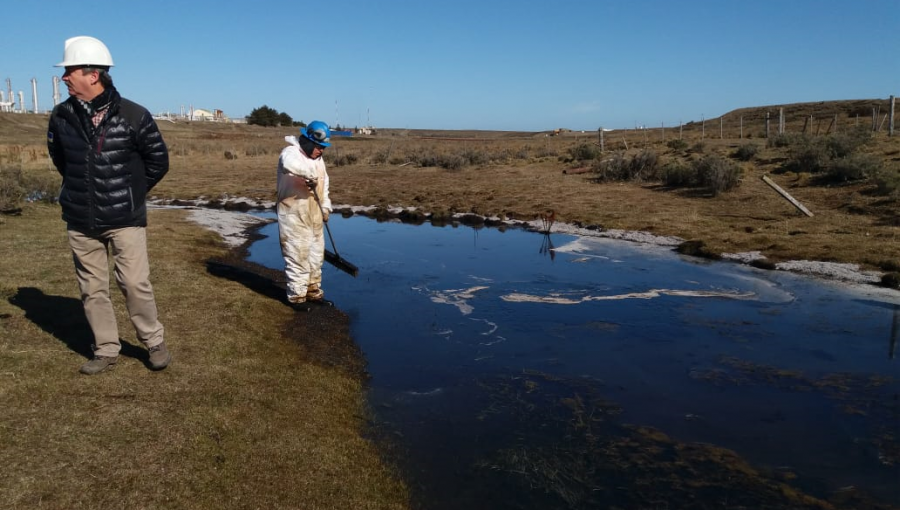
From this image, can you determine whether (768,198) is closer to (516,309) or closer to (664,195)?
(664,195)

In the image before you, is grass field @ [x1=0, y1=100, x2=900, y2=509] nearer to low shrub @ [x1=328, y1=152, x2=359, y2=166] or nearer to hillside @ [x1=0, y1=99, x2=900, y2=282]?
hillside @ [x1=0, y1=99, x2=900, y2=282]

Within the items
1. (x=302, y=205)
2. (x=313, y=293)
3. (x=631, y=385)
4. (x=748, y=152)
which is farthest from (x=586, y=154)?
(x=631, y=385)

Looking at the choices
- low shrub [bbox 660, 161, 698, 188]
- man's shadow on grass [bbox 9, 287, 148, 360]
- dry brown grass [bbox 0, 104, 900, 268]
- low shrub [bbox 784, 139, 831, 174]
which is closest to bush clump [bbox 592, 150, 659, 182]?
dry brown grass [bbox 0, 104, 900, 268]

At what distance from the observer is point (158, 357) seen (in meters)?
5.79

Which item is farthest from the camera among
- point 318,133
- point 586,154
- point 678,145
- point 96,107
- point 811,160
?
point 678,145

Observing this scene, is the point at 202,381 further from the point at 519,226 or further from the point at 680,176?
the point at 680,176

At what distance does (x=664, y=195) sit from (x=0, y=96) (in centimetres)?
10551

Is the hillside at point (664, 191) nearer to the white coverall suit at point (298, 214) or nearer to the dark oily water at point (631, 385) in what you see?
the dark oily water at point (631, 385)

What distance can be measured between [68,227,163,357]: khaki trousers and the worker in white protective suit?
10.3ft

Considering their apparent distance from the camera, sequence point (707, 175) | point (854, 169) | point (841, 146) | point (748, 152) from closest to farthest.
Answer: point (854, 169) < point (707, 175) < point (841, 146) < point (748, 152)

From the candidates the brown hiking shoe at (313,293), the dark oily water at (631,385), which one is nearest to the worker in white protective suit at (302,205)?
the brown hiking shoe at (313,293)

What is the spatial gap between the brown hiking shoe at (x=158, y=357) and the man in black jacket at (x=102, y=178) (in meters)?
0.16

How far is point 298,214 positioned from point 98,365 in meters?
3.80

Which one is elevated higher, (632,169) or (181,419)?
(632,169)
